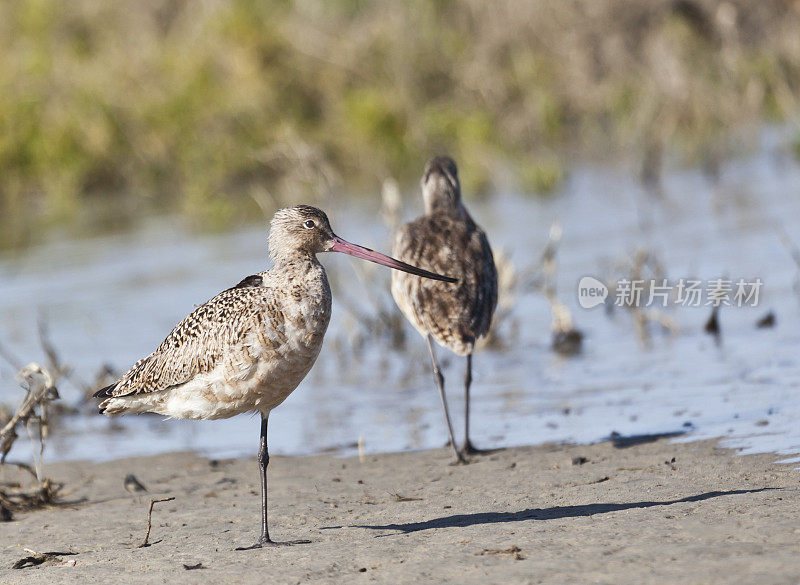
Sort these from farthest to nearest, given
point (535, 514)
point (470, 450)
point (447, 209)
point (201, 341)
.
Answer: point (447, 209), point (470, 450), point (201, 341), point (535, 514)

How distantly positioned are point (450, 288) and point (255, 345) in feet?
6.23

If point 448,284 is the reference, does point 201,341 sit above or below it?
below

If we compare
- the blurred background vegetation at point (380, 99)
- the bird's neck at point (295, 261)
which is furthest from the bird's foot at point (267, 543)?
the blurred background vegetation at point (380, 99)

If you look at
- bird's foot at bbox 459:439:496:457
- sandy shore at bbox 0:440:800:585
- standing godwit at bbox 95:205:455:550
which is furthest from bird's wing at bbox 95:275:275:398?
bird's foot at bbox 459:439:496:457

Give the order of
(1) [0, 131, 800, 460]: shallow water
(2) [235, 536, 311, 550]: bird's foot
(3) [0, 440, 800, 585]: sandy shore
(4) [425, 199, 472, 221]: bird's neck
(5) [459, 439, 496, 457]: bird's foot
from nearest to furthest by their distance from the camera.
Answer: (3) [0, 440, 800, 585]: sandy shore
(2) [235, 536, 311, 550]: bird's foot
(5) [459, 439, 496, 457]: bird's foot
(1) [0, 131, 800, 460]: shallow water
(4) [425, 199, 472, 221]: bird's neck

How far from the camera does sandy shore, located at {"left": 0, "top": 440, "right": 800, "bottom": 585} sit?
173 inches

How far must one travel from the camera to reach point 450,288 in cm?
692

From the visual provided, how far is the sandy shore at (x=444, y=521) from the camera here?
440 cm

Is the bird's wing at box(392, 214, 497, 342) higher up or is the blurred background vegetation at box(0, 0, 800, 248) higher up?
the blurred background vegetation at box(0, 0, 800, 248)

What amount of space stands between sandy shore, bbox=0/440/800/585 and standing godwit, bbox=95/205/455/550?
44 cm

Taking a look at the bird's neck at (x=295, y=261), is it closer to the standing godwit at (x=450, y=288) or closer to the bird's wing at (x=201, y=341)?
the bird's wing at (x=201, y=341)

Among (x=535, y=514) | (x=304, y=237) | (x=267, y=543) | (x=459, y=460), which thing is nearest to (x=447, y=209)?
(x=459, y=460)

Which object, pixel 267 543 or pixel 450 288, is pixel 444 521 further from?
pixel 450 288

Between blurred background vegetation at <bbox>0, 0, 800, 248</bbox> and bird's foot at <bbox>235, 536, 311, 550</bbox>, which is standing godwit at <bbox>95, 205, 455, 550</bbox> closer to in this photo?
bird's foot at <bbox>235, 536, 311, 550</bbox>
